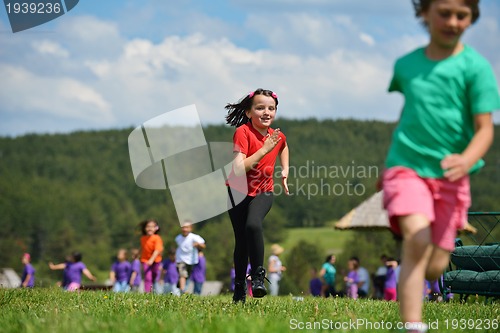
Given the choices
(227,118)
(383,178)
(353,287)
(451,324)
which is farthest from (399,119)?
(353,287)

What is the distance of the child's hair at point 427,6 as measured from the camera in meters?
4.72

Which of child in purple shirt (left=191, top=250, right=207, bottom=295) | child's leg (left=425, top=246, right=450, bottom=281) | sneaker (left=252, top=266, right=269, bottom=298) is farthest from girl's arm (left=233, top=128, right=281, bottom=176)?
child in purple shirt (left=191, top=250, right=207, bottom=295)

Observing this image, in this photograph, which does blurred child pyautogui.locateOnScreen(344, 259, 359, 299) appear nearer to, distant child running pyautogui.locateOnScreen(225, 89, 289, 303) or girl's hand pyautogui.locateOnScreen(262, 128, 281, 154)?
distant child running pyautogui.locateOnScreen(225, 89, 289, 303)

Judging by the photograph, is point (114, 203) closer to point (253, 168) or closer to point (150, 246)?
point (150, 246)

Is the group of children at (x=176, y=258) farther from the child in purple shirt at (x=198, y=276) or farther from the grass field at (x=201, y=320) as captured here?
the grass field at (x=201, y=320)

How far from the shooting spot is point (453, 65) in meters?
4.69

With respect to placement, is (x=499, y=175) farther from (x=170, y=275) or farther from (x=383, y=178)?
(x=383, y=178)

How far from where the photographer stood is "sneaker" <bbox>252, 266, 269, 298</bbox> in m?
7.53

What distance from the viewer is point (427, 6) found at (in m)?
4.81

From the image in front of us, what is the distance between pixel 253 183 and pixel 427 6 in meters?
3.33

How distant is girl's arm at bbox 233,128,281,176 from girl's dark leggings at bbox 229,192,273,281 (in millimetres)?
355

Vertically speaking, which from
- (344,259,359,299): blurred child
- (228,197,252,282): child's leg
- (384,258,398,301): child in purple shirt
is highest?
(228,197,252,282): child's leg

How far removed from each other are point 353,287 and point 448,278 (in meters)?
12.7

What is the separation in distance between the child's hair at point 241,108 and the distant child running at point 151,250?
8.86m
